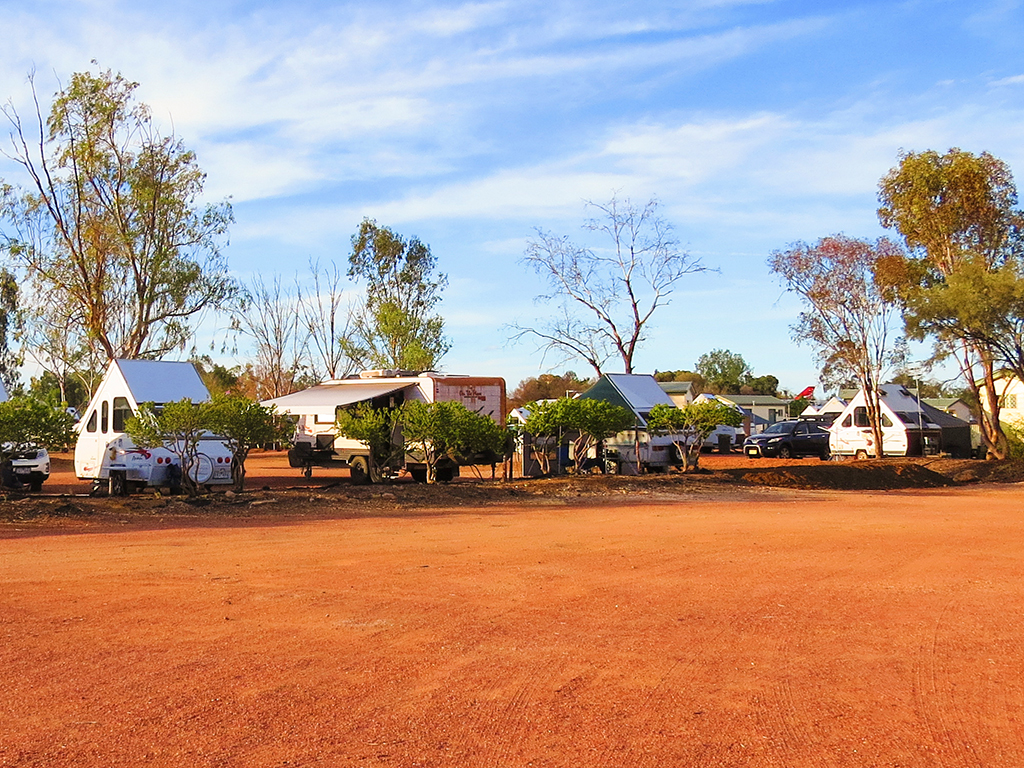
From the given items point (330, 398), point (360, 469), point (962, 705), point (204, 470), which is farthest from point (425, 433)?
point (962, 705)

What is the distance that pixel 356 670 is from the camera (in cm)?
637

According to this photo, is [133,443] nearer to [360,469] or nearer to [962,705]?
[360,469]

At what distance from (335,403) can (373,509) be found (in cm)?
674

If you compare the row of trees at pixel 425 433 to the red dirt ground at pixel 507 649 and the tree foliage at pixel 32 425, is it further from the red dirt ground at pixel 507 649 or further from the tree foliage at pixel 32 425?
the red dirt ground at pixel 507 649

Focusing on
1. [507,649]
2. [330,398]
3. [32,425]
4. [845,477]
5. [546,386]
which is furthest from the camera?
[546,386]

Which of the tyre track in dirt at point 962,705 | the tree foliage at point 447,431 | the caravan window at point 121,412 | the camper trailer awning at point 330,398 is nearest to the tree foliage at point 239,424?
the caravan window at point 121,412

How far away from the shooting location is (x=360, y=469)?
22625 mm

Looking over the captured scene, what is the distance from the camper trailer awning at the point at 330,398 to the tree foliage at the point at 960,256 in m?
17.0

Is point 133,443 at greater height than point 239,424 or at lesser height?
lesser

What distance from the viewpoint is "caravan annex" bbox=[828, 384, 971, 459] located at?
37.5 meters

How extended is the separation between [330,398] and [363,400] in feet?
4.13

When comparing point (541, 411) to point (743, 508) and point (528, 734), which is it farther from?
point (528, 734)

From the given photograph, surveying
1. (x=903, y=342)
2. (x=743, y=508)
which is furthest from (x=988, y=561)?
(x=903, y=342)

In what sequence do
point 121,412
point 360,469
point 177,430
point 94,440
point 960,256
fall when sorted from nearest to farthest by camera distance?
1. point 177,430
2. point 121,412
3. point 94,440
4. point 360,469
5. point 960,256
